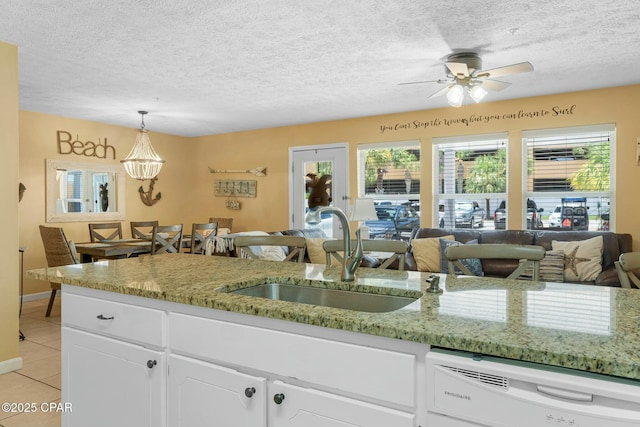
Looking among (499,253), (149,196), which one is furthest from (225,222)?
(499,253)

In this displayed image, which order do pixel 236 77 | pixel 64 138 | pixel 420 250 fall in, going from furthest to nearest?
pixel 64 138 < pixel 420 250 < pixel 236 77

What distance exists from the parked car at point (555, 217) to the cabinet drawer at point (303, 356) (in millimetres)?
4653

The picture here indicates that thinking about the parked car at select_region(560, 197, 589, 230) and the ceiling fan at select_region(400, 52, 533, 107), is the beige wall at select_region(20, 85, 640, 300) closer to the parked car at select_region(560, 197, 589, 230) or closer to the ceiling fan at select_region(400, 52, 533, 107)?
the parked car at select_region(560, 197, 589, 230)

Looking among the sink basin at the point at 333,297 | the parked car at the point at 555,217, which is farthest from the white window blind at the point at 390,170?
the sink basin at the point at 333,297

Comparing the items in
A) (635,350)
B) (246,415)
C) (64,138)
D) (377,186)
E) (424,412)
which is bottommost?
(246,415)

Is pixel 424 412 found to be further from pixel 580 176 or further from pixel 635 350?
pixel 580 176

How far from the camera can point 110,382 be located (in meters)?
1.70

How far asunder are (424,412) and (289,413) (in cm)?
41

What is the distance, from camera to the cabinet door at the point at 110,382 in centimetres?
156

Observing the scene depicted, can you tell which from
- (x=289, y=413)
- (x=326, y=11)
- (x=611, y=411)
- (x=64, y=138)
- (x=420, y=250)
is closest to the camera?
(x=611, y=411)

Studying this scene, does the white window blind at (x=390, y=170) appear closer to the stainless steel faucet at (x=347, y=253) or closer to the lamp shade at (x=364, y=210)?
the lamp shade at (x=364, y=210)

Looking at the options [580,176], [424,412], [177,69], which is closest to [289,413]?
[424,412]

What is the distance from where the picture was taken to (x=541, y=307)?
1306 millimetres

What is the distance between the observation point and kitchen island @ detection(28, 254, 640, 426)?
1016 millimetres
